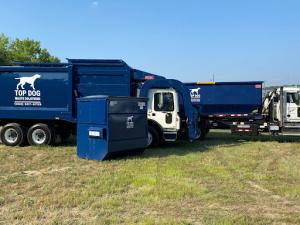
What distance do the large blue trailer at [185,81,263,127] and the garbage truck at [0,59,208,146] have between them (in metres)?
3.61

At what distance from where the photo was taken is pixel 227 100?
63.0 ft

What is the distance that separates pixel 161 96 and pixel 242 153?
3.59 meters

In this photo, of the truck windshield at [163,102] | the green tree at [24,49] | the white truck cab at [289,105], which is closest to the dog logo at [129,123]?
the truck windshield at [163,102]

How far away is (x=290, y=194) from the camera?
7750 mm

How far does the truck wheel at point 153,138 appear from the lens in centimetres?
1495

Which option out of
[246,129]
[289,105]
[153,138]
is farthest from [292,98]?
[153,138]

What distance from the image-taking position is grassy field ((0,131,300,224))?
6293 millimetres

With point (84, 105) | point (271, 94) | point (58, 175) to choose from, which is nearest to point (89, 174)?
point (58, 175)

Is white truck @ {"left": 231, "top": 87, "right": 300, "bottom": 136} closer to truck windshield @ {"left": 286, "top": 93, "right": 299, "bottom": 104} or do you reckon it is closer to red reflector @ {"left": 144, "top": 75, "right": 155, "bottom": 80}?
truck windshield @ {"left": 286, "top": 93, "right": 299, "bottom": 104}

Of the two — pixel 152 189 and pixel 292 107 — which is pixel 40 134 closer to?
pixel 152 189

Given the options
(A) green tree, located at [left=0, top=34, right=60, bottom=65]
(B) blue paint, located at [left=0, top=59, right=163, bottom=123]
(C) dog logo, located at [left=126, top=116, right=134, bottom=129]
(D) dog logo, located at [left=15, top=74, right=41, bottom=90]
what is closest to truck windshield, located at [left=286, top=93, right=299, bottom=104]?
A: (B) blue paint, located at [left=0, top=59, right=163, bottom=123]

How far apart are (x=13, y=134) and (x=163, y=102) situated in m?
5.82

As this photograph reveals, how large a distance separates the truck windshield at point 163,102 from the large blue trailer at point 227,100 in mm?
3576

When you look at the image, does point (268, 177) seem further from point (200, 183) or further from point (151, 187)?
point (151, 187)
